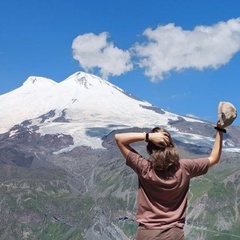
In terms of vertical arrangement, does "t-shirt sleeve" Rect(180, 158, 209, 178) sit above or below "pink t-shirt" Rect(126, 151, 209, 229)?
above

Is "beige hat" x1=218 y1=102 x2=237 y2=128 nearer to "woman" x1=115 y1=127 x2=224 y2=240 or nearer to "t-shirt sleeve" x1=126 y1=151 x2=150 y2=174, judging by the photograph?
"woman" x1=115 y1=127 x2=224 y2=240

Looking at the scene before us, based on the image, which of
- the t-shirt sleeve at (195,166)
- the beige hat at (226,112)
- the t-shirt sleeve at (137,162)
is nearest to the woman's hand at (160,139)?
the t-shirt sleeve at (137,162)

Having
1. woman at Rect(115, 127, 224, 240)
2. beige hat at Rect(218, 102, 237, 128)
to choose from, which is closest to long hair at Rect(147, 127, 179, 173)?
woman at Rect(115, 127, 224, 240)

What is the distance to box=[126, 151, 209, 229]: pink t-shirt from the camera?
8.63 meters

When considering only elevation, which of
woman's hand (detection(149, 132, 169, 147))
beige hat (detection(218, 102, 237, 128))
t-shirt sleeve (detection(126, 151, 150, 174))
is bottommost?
t-shirt sleeve (detection(126, 151, 150, 174))

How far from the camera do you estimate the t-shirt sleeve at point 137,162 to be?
345 inches

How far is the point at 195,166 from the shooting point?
29.1 ft

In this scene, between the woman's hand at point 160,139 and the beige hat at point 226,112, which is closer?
the woman's hand at point 160,139

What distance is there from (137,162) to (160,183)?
1.64 ft

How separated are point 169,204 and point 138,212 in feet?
1.71

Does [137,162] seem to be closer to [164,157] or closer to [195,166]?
[164,157]

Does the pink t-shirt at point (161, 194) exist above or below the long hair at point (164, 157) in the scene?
below

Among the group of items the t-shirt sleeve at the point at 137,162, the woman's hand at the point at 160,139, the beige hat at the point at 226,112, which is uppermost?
the beige hat at the point at 226,112

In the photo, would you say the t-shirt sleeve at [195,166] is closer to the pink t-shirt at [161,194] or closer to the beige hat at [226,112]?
the pink t-shirt at [161,194]
